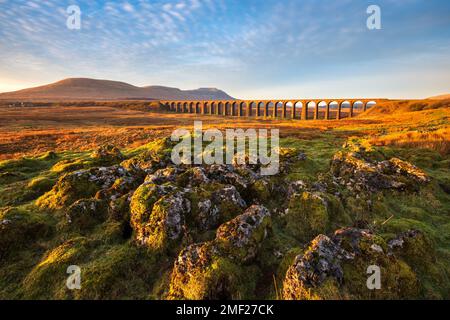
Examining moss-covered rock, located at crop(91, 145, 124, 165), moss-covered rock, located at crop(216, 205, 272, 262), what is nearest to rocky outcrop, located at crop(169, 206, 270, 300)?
moss-covered rock, located at crop(216, 205, 272, 262)

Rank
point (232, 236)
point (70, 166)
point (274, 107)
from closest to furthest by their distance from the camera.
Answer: point (232, 236), point (70, 166), point (274, 107)

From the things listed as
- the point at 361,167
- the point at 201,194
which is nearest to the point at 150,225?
the point at 201,194

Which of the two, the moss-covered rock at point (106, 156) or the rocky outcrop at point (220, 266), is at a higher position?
the moss-covered rock at point (106, 156)

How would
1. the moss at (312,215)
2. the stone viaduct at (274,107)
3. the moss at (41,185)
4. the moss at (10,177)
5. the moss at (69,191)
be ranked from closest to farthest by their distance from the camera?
1. the moss at (312,215)
2. the moss at (69,191)
3. the moss at (41,185)
4. the moss at (10,177)
5. the stone viaduct at (274,107)

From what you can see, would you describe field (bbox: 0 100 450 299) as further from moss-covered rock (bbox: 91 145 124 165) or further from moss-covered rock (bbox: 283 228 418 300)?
moss-covered rock (bbox: 91 145 124 165)

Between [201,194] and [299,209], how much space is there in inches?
148

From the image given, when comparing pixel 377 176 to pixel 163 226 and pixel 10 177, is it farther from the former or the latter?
pixel 10 177

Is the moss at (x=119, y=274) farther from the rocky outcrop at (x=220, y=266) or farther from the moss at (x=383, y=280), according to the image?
the moss at (x=383, y=280)

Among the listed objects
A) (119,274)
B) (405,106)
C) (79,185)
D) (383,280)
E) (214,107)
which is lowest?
(119,274)

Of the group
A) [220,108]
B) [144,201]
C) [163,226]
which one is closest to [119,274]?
[163,226]

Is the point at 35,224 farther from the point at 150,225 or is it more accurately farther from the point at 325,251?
the point at 325,251

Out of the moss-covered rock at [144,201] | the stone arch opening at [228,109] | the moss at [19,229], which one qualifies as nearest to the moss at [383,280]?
the moss-covered rock at [144,201]

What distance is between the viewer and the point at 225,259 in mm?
6449

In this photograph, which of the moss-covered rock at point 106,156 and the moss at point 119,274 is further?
the moss-covered rock at point 106,156
